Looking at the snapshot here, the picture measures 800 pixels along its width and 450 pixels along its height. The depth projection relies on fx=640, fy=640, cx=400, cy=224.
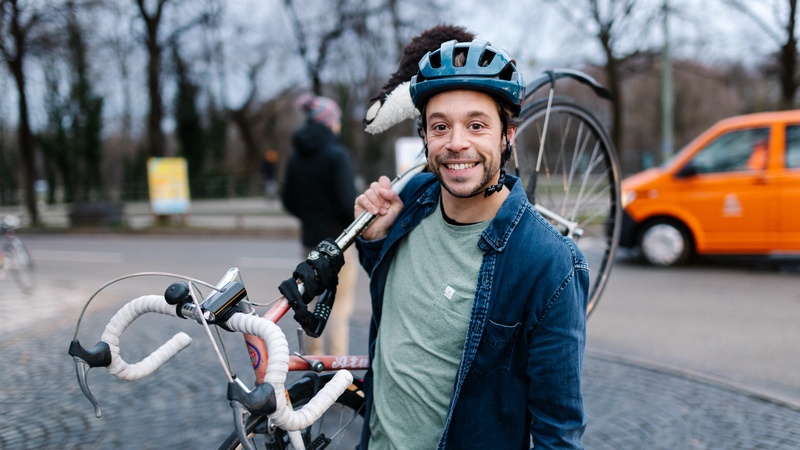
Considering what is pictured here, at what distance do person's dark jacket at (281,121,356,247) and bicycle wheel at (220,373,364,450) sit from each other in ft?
7.37

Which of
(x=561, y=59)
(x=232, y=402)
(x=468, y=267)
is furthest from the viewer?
(x=561, y=59)

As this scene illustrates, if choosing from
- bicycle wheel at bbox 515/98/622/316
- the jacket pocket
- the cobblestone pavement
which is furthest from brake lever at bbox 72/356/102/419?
bicycle wheel at bbox 515/98/622/316

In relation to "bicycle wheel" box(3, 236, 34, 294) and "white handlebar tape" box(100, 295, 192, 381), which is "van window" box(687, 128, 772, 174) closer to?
"white handlebar tape" box(100, 295, 192, 381)

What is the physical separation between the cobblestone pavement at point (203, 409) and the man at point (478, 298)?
2.11 meters

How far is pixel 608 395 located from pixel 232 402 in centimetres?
352

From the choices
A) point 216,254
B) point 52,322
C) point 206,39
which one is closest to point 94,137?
point 206,39

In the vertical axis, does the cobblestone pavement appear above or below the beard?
below

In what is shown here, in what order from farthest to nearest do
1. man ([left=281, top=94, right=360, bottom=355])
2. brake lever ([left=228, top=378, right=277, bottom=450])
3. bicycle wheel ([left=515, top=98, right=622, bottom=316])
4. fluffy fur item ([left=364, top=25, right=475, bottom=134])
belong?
1. man ([left=281, top=94, right=360, bottom=355])
2. bicycle wheel ([left=515, top=98, right=622, bottom=316])
3. fluffy fur item ([left=364, top=25, right=475, bottom=134])
4. brake lever ([left=228, top=378, right=277, bottom=450])

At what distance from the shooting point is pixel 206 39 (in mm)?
24578

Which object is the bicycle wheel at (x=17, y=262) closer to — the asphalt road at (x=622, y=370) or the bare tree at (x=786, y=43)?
the asphalt road at (x=622, y=370)

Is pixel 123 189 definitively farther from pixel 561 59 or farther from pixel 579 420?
pixel 579 420

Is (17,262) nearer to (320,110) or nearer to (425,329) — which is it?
(320,110)

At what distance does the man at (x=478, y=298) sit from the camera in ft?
5.71

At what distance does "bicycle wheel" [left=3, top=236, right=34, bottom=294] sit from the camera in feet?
30.6
